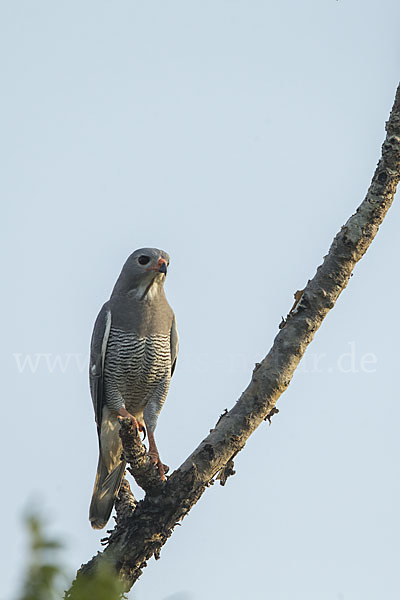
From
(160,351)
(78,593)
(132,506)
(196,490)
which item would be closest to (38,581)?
(78,593)

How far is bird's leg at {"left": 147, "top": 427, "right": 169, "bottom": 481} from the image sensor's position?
7.21 m

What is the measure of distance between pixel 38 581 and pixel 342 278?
5069mm

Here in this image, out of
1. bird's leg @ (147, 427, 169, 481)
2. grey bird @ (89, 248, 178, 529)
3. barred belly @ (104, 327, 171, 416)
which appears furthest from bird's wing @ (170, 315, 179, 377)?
bird's leg @ (147, 427, 169, 481)

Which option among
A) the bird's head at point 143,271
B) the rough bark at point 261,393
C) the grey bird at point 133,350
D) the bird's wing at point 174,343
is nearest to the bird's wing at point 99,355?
the grey bird at point 133,350

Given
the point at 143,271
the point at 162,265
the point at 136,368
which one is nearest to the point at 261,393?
the point at 136,368

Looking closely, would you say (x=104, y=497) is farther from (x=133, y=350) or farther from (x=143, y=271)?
(x=143, y=271)

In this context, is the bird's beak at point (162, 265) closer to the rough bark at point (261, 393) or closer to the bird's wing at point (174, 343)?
the bird's wing at point (174, 343)

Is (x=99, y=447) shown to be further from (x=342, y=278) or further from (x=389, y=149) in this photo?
(x=389, y=149)

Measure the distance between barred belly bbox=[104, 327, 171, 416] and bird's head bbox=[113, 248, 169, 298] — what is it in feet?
1.87

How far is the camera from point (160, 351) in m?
8.80

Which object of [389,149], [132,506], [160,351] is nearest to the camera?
[389,149]

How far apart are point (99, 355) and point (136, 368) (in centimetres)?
52

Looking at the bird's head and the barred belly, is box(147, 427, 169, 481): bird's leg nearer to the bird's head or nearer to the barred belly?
the barred belly

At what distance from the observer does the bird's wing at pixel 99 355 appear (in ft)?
29.0
